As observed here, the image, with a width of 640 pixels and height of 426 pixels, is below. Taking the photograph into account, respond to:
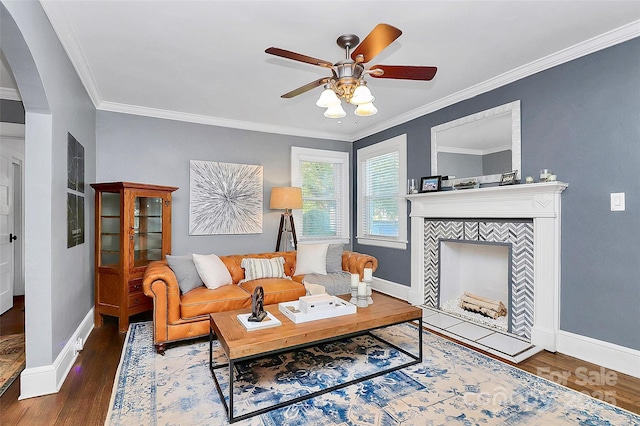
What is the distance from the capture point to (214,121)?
15.0 ft

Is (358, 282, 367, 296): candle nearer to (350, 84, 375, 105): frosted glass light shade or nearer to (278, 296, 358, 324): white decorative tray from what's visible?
(278, 296, 358, 324): white decorative tray

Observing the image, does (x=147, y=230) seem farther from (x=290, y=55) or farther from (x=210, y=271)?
(x=290, y=55)

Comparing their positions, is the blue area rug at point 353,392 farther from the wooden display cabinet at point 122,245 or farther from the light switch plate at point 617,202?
the light switch plate at point 617,202

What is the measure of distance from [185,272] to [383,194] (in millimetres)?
3066

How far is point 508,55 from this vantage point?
9.42 feet

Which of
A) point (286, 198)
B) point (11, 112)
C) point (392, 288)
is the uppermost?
point (11, 112)

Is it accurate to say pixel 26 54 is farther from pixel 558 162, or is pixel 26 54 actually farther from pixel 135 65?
pixel 558 162

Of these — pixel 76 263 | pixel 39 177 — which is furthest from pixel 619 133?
pixel 76 263

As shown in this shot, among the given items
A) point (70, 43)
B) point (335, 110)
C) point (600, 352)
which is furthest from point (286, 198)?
point (600, 352)

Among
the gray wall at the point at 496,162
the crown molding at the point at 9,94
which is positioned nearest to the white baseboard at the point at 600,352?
the gray wall at the point at 496,162

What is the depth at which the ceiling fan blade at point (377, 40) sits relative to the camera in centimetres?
171

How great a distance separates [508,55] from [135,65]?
341 centimetres

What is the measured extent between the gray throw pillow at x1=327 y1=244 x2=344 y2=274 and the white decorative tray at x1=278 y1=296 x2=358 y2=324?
55.9 inches

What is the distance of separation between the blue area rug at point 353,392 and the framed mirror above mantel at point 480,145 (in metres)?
1.87
